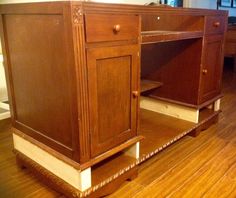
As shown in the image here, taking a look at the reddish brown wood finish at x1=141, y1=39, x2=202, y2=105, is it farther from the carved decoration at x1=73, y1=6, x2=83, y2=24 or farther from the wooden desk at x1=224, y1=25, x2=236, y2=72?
the wooden desk at x1=224, y1=25, x2=236, y2=72

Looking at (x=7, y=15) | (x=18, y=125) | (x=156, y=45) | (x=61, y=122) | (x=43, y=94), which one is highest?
(x=7, y=15)

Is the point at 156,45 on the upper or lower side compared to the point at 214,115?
upper

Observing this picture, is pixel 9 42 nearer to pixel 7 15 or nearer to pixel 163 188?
pixel 7 15

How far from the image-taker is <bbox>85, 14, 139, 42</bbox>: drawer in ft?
3.40

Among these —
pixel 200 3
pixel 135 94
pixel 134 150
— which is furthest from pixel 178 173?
pixel 200 3

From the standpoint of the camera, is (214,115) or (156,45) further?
(214,115)

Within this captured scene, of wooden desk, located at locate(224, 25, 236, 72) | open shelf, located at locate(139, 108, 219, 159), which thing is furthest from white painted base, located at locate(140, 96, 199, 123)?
wooden desk, located at locate(224, 25, 236, 72)

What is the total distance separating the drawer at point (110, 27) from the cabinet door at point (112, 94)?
0.15 feet

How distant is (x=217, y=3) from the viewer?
444 centimetres

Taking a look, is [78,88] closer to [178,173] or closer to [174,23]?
[178,173]

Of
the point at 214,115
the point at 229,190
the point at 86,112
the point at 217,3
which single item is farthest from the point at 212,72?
the point at 217,3

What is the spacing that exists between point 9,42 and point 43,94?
33 cm

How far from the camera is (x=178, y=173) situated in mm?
1546

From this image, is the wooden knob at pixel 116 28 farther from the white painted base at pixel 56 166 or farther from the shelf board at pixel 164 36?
the white painted base at pixel 56 166
